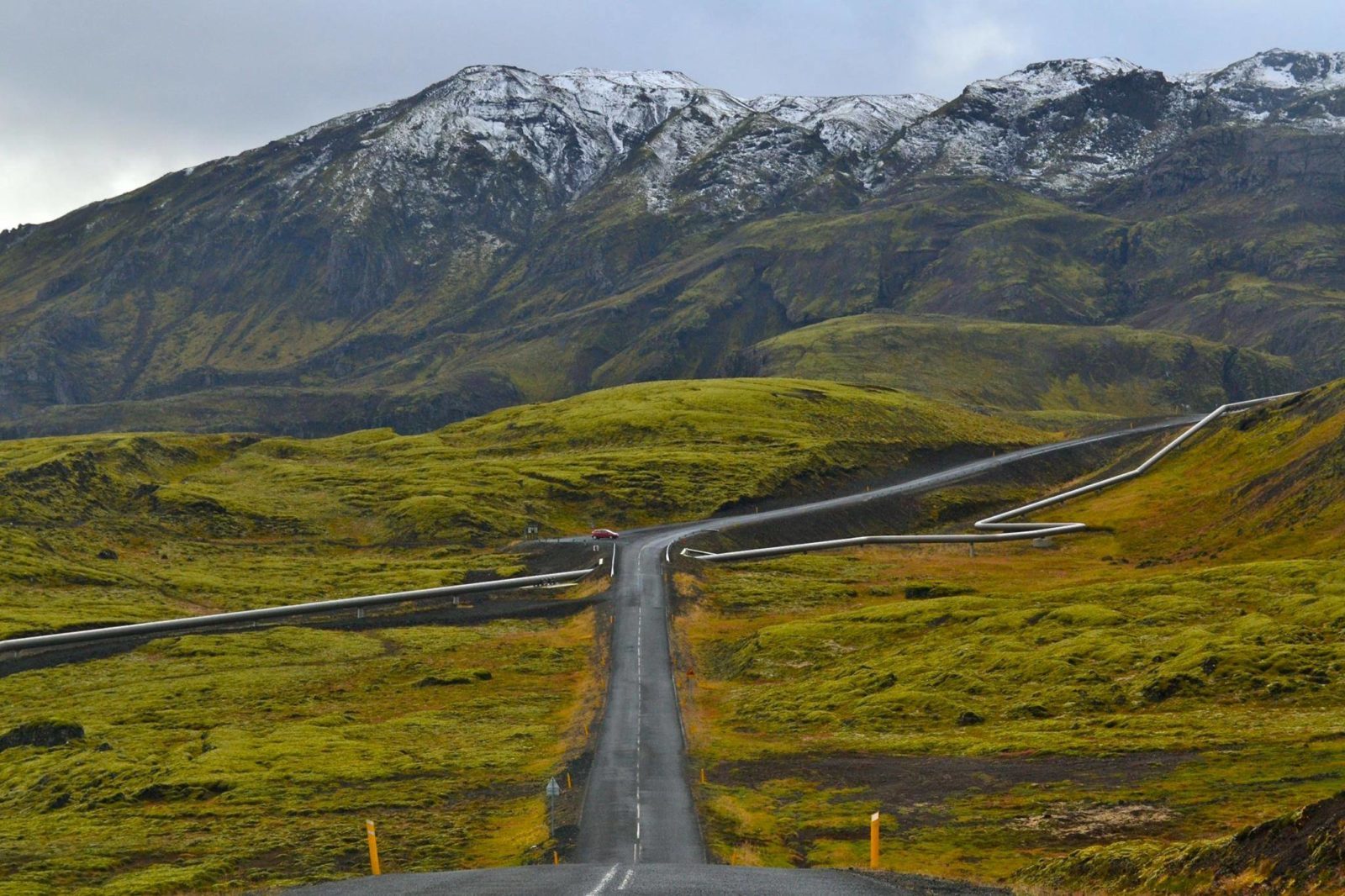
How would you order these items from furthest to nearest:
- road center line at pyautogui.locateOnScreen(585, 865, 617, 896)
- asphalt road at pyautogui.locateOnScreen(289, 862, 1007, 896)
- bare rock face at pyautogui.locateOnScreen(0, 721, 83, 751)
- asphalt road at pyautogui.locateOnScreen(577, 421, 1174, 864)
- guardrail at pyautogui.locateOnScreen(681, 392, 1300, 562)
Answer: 1. guardrail at pyautogui.locateOnScreen(681, 392, 1300, 562)
2. bare rock face at pyautogui.locateOnScreen(0, 721, 83, 751)
3. asphalt road at pyautogui.locateOnScreen(577, 421, 1174, 864)
4. asphalt road at pyautogui.locateOnScreen(289, 862, 1007, 896)
5. road center line at pyautogui.locateOnScreen(585, 865, 617, 896)

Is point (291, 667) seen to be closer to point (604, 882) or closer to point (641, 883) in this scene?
point (604, 882)

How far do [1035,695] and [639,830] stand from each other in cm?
3094

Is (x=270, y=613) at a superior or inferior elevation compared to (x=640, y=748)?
superior

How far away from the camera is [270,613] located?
108375 mm

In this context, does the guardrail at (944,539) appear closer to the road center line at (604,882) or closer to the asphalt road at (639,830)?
the asphalt road at (639,830)

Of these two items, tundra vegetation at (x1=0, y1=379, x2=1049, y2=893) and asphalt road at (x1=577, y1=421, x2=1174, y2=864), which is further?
tundra vegetation at (x1=0, y1=379, x2=1049, y2=893)

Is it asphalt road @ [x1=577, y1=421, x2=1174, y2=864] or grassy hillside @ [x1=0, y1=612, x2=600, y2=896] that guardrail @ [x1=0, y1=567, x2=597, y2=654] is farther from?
asphalt road @ [x1=577, y1=421, x2=1174, y2=864]

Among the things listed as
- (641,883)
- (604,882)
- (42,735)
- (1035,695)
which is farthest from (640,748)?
(42,735)

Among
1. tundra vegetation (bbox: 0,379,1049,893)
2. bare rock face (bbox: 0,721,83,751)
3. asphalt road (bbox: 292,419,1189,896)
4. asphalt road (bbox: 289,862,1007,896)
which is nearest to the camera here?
asphalt road (bbox: 289,862,1007,896)

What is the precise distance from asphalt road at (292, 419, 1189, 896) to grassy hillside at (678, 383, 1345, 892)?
5.90 feet

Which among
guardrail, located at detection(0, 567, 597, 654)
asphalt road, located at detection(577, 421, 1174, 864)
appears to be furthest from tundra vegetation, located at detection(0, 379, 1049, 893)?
guardrail, located at detection(0, 567, 597, 654)

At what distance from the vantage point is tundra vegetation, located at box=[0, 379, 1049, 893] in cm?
4678

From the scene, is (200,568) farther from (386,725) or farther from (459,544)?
(386,725)

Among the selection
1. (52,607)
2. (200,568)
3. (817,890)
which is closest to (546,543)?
(200,568)
